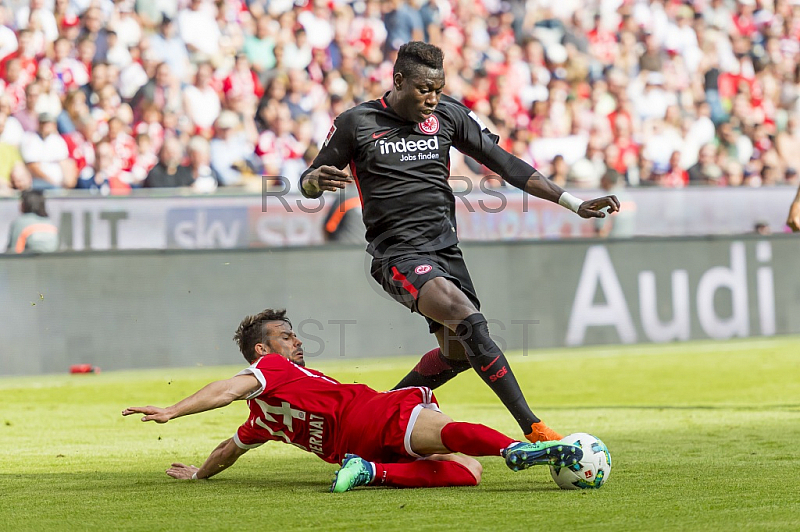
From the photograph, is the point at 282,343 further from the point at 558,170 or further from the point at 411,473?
the point at 558,170

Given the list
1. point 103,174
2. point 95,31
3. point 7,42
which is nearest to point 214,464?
point 103,174

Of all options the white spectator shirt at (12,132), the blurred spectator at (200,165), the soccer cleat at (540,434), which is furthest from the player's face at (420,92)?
the white spectator shirt at (12,132)

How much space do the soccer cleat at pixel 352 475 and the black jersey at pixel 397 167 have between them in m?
1.36

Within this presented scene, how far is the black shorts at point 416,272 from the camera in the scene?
5.95 m

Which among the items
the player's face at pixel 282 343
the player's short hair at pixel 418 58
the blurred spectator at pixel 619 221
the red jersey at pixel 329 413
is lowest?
the red jersey at pixel 329 413

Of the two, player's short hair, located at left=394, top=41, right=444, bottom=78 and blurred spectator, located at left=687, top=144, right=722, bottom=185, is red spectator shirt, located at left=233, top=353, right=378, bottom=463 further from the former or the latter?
blurred spectator, located at left=687, top=144, right=722, bottom=185

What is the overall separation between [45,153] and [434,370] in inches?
332

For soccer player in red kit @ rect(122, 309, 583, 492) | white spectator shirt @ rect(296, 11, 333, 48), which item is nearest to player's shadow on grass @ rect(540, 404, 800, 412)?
soccer player in red kit @ rect(122, 309, 583, 492)

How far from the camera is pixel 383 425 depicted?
17.3 feet

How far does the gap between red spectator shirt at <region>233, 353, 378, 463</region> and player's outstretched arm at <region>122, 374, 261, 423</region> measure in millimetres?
64

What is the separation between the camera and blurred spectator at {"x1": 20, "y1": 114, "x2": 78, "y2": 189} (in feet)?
43.7

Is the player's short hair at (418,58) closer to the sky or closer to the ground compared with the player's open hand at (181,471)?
closer to the sky

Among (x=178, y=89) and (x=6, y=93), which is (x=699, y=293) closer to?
(x=178, y=89)

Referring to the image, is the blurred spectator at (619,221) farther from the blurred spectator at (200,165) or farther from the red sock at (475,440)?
the red sock at (475,440)
